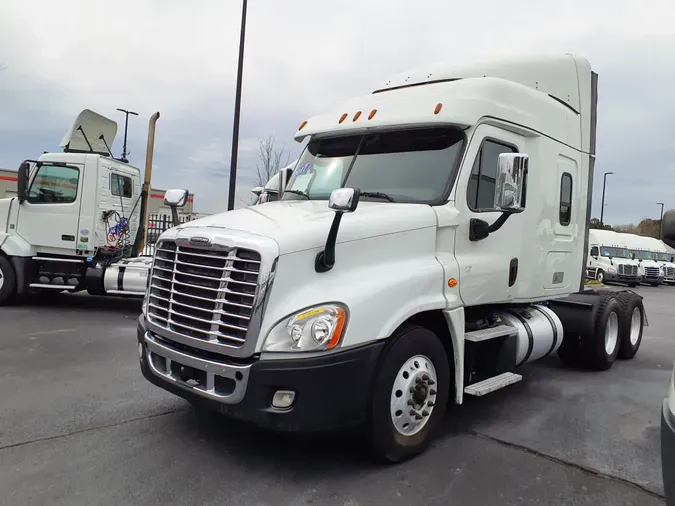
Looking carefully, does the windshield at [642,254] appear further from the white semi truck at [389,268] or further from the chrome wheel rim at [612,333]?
the white semi truck at [389,268]

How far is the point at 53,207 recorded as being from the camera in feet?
32.8

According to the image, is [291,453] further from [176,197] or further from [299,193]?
[176,197]

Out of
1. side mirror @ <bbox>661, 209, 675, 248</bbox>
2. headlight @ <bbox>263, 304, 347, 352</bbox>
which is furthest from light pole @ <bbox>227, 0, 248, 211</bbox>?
side mirror @ <bbox>661, 209, 675, 248</bbox>

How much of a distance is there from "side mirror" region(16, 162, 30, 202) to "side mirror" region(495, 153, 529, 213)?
908 centimetres

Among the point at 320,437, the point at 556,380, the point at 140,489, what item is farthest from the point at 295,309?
the point at 556,380

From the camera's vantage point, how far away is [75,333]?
808 cm

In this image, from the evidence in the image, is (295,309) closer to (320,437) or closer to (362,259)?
(362,259)

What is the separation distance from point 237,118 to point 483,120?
32.2 feet

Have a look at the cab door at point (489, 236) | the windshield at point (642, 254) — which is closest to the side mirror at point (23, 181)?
the cab door at point (489, 236)

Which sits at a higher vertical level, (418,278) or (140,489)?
(418,278)

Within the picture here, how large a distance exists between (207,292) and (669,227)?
2.91 meters

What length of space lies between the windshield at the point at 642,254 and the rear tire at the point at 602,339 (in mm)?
28059

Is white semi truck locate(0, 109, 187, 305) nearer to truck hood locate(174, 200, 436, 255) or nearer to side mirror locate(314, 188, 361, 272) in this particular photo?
truck hood locate(174, 200, 436, 255)

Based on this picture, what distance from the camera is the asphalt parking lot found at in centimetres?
335
